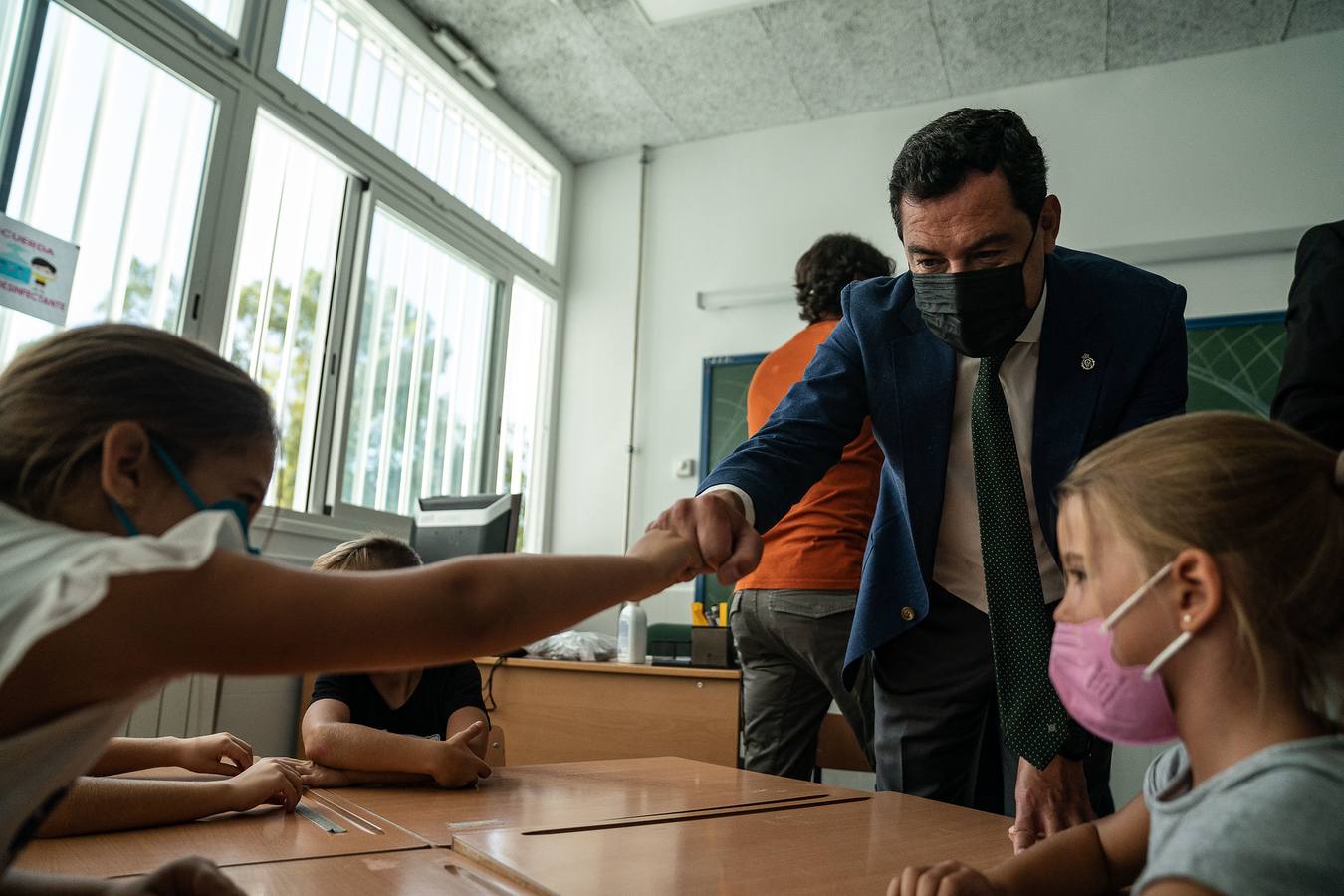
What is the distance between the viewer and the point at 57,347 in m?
0.74

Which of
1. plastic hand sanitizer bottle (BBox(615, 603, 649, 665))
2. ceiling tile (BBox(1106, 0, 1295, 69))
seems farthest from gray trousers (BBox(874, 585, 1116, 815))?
ceiling tile (BBox(1106, 0, 1295, 69))

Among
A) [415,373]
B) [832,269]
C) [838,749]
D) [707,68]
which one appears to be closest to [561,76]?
[707,68]

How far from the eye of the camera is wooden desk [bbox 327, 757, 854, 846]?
111 centimetres

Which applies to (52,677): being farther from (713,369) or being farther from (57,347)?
(713,369)

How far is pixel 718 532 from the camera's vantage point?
1.21 m

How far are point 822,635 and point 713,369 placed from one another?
264cm

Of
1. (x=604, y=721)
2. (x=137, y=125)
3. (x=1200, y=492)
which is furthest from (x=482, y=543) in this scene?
(x=1200, y=492)

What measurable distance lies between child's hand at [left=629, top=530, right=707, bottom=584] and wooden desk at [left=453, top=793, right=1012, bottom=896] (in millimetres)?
280

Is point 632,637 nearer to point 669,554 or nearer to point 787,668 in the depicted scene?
point 787,668

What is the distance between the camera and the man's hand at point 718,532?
1.18m

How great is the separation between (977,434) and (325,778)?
109cm

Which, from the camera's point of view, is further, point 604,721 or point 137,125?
point 137,125

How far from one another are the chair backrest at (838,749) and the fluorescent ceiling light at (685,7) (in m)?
2.91

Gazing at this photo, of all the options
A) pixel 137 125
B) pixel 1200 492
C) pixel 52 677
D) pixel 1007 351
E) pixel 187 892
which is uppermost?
pixel 137 125
